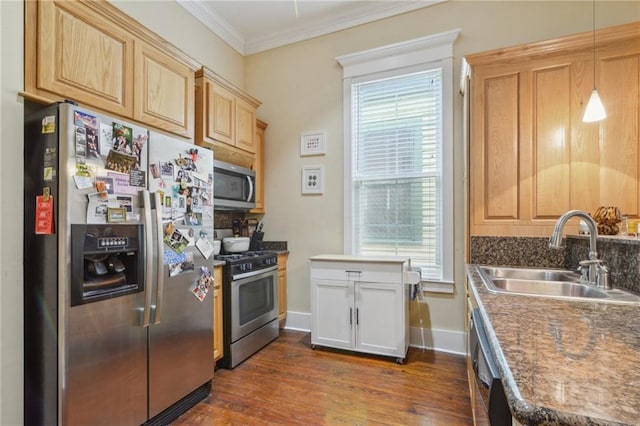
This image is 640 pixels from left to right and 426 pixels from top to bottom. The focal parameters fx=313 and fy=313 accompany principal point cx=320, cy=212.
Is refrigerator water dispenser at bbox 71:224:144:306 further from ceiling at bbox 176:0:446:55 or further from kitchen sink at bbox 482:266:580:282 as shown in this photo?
ceiling at bbox 176:0:446:55

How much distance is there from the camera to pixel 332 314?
9.30ft

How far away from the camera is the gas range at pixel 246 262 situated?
99.1 inches

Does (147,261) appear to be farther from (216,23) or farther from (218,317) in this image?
(216,23)

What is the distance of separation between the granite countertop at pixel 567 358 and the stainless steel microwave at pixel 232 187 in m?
2.24

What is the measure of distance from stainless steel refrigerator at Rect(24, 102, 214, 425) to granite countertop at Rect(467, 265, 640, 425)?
165cm

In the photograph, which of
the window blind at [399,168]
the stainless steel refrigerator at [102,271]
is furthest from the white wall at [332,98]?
the stainless steel refrigerator at [102,271]

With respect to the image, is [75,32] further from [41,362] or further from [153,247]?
[41,362]

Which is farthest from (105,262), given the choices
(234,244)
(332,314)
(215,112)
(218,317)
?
(332,314)

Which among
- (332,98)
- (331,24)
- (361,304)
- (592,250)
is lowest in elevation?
(361,304)

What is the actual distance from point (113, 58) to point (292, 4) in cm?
194

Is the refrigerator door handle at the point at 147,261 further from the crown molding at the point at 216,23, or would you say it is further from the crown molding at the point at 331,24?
the crown molding at the point at 331,24

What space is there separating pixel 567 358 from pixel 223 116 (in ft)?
9.09

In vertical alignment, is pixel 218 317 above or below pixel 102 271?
below

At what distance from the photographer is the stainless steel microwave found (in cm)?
274
